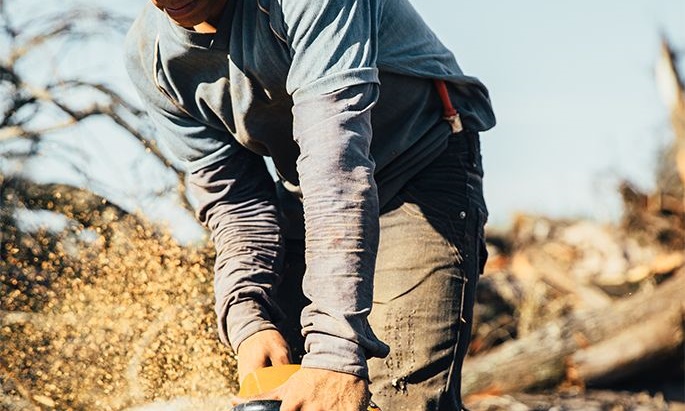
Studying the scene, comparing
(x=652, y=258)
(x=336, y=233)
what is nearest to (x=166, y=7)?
(x=336, y=233)

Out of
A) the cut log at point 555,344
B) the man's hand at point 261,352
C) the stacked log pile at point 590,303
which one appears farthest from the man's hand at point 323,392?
the cut log at point 555,344

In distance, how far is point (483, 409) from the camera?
6.22m

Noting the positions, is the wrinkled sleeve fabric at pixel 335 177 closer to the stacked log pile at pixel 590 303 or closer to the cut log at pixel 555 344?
the stacked log pile at pixel 590 303

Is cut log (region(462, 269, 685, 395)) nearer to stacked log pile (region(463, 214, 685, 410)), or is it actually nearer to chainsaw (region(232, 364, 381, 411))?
stacked log pile (region(463, 214, 685, 410))

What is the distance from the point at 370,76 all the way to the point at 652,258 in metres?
7.05

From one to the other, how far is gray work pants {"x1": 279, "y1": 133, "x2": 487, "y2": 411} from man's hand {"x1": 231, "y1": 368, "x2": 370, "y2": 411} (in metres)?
0.62

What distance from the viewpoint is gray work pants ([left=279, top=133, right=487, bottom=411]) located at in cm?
293

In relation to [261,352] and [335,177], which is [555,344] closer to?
[261,352]

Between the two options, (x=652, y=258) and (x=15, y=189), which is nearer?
(x=15, y=189)

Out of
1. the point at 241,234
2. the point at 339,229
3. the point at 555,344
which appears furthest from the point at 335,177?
the point at 555,344

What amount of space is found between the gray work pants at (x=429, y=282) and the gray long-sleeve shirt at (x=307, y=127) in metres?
0.08

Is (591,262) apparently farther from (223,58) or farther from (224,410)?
(223,58)

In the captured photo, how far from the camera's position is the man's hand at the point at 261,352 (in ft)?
9.47

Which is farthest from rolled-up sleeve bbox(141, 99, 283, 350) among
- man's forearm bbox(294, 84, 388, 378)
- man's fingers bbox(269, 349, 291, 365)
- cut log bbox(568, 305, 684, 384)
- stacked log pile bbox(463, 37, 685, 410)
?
cut log bbox(568, 305, 684, 384)
